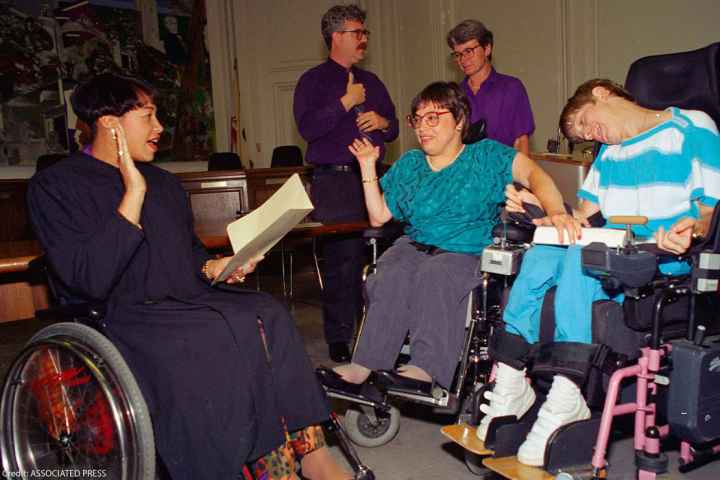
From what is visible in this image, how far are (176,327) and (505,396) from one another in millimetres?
891

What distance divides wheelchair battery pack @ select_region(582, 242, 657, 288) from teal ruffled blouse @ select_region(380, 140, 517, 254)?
1.93 ft

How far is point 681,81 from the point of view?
2105 mm

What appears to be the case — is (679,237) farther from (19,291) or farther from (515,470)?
(19,291)

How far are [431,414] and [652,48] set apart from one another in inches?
106

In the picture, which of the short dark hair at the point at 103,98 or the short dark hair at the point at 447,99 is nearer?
the short dark hair at the point at 103,98

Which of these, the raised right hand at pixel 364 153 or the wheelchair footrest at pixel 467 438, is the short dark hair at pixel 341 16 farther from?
the wheelchair footrest at pixel 467 438

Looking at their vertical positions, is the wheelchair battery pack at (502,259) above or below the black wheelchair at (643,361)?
above

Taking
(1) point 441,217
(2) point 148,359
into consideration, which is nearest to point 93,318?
(2) point 148,359

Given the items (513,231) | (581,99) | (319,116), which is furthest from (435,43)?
(513,231)

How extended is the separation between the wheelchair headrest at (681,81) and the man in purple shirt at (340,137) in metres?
1.16

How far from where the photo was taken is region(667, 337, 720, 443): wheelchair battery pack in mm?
1636

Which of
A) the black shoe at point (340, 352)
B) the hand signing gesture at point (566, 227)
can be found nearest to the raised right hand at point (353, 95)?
the black shoe at point (340, 352)

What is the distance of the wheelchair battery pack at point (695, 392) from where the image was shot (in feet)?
5.37

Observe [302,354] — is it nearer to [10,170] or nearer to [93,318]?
[93,318]
